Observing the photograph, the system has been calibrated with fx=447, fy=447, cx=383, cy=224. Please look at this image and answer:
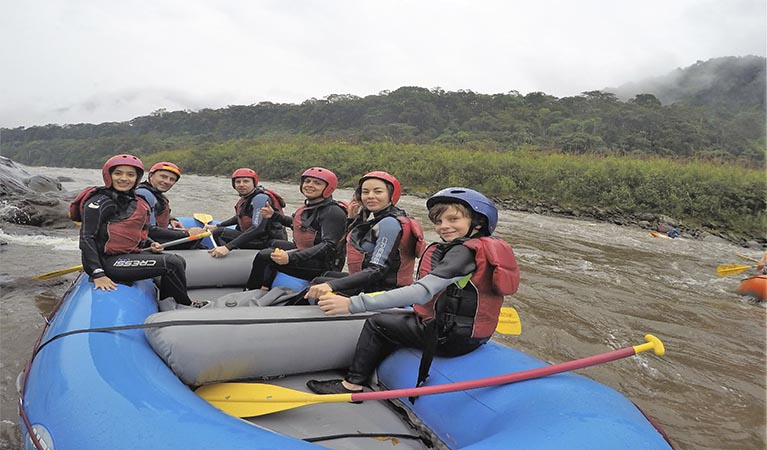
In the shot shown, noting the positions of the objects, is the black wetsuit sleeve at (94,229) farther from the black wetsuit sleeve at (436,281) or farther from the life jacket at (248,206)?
the black wetsuit sleeve at (436,281)

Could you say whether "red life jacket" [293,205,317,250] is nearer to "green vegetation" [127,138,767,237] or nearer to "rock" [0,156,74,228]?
"rock" [0,156,74,228]

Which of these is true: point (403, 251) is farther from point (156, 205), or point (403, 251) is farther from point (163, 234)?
point (156, 205)

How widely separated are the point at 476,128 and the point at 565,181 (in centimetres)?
2172

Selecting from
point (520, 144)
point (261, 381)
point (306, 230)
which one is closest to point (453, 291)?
point (261, 381)

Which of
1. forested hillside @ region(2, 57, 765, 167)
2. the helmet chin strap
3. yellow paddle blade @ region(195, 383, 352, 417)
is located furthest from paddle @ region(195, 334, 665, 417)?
forested hillside @ region(2, 57, 765, 167)

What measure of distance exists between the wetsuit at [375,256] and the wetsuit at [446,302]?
1.21 feet

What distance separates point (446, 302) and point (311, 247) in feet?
5.21

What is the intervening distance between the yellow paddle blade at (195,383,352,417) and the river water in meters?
0.88

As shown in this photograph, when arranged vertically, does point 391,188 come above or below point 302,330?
above

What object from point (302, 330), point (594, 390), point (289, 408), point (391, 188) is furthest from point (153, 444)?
point (391, 188)

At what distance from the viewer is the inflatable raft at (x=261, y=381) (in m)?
1.54

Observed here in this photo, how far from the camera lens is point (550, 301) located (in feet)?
17.6

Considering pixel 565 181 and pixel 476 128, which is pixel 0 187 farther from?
pixel 476 128

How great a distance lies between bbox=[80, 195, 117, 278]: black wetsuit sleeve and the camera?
2908 mm
